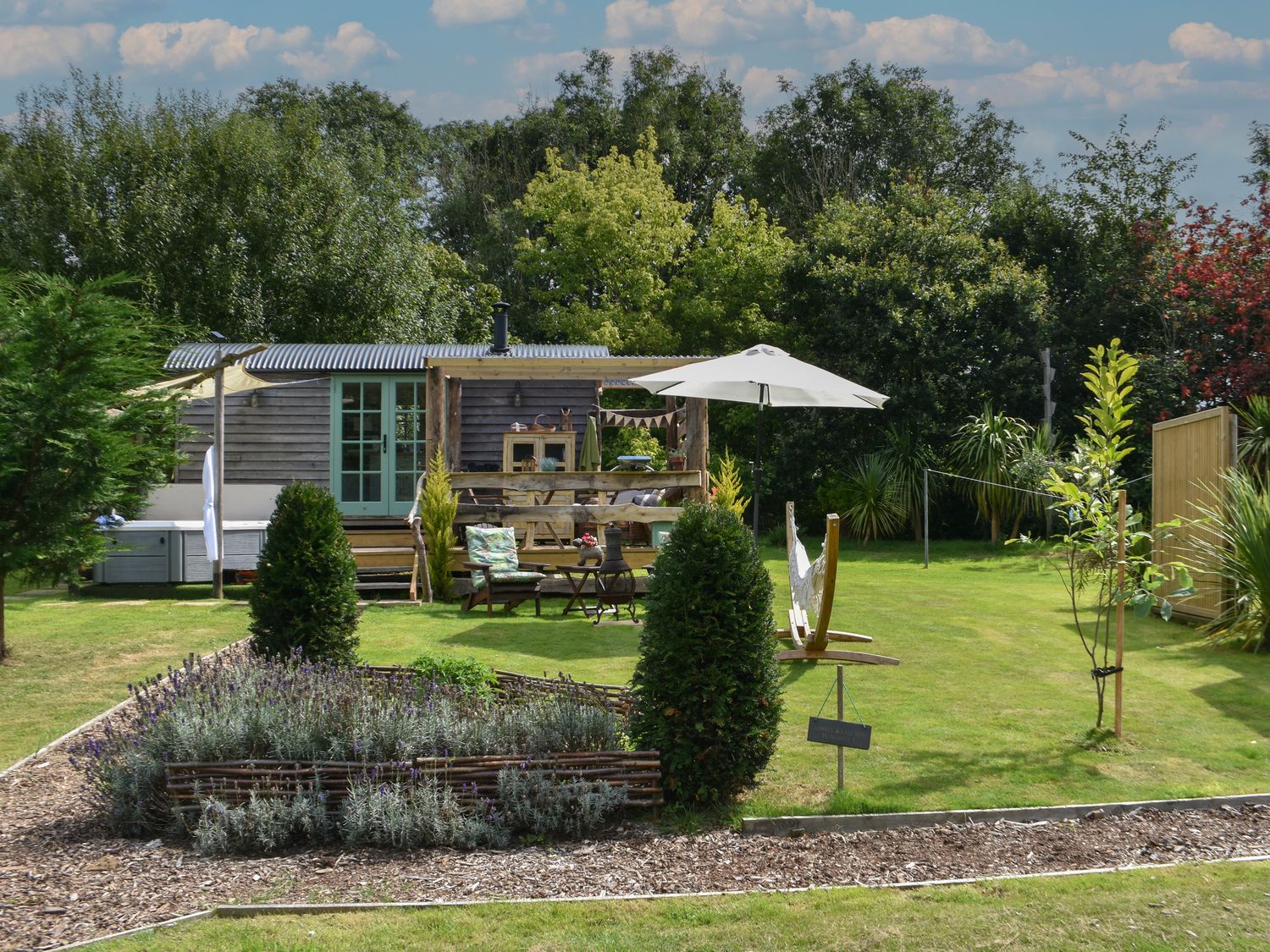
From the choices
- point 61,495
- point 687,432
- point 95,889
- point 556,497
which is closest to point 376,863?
point 95,889

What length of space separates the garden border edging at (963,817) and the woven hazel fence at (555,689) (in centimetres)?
98

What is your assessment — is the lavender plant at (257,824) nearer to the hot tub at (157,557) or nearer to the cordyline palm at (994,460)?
the hot tub at (157,557)

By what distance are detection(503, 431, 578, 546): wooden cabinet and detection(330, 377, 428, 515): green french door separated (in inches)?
46.1

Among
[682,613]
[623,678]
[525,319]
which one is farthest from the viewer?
[525,319]

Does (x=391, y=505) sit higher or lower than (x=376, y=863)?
higher

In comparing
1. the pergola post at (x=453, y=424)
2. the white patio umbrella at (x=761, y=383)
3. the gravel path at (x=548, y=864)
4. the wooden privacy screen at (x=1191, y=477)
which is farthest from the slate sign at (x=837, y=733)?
the pergola post at (x=453, y=424)

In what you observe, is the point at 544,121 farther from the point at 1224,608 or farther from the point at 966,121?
the point at 1224,608

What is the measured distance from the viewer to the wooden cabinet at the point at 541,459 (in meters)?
14.2

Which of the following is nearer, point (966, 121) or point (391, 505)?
point (391, 505)

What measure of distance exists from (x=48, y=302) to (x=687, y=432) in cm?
662

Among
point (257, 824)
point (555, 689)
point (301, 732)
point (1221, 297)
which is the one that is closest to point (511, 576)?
point (555, 689)

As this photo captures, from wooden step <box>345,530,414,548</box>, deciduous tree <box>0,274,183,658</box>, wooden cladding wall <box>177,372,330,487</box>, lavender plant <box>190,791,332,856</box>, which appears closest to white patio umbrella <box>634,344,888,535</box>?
deciduous tree <box>0,274,183,658</box>

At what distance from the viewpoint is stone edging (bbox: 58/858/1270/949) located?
3.84 m

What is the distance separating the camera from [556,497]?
48.2 ft
